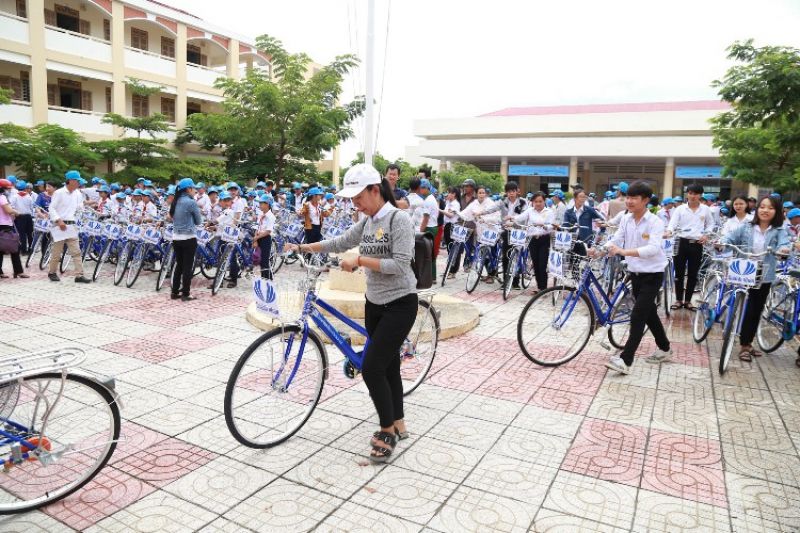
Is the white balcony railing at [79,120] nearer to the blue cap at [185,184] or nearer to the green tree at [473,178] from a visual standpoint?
the blue cap at [185,184]

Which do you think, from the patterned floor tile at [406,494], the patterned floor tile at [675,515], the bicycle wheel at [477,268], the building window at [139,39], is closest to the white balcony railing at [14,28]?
the building window at [139,39]

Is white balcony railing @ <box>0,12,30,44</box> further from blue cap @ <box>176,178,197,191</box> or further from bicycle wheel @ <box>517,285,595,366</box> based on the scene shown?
bicycle wheel @ <box>517,285,595,366</box>

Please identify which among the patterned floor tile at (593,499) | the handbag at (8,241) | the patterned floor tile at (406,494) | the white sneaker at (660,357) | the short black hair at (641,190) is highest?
the short black hair at (641,190)

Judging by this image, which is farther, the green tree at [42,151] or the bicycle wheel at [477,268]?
the green tree at [42,151]

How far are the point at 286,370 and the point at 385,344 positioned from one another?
70cm

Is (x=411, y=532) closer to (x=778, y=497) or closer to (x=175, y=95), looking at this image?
(x=778, y=497)

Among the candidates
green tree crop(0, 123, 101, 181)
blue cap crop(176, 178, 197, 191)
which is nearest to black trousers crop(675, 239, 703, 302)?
blue cap crop(176, 178, 197, 191)

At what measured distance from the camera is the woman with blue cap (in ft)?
26.3

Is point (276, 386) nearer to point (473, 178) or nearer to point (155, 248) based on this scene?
point (155, 248)

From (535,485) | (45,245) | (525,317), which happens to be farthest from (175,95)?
(535,485)

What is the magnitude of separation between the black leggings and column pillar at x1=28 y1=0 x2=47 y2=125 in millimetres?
22454

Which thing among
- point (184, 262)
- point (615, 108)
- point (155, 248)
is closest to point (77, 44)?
point (155, 248)

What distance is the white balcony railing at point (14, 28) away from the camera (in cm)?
1961

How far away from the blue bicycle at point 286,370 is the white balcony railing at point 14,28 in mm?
21671
